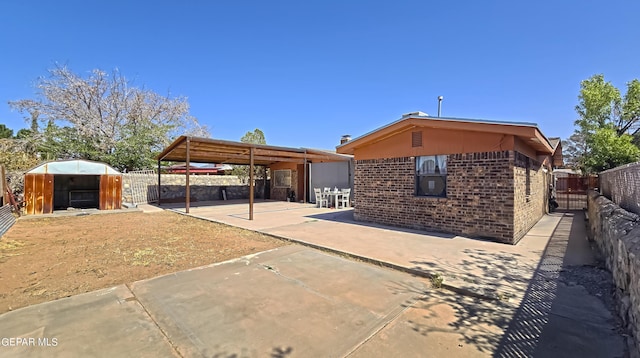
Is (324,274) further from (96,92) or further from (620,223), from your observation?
(96,92)

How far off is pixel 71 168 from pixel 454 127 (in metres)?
14.6

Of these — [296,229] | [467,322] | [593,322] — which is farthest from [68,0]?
[593,322]

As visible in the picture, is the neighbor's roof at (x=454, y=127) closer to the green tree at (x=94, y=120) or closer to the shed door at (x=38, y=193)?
the shed door at (x=38, y=193)

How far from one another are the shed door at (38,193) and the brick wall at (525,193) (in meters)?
16.0

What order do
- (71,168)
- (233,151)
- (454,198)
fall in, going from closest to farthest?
1. (454,198)
2. (71,168)
3. (233,151)

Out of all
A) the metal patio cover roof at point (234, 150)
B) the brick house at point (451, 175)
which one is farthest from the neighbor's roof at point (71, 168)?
the brick house at point (451, 175)

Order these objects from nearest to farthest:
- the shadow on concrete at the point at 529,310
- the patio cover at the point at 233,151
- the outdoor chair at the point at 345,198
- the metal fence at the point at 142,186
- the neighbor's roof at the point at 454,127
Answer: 1. the shadow on concrete at the point at 529,310
2. the neighbor's roof at the point at 454,127
3. the patio cover at the point at 233,151
4. the outdoor chair at the point at 345,198
5. the metal fence at the point at 142,186

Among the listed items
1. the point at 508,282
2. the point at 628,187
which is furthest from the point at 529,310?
the point at 628,187

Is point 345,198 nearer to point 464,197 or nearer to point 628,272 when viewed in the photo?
point 464,197

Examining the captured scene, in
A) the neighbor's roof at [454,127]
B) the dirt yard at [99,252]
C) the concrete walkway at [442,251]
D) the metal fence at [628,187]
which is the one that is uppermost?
the neighbor's roof at [454,127]

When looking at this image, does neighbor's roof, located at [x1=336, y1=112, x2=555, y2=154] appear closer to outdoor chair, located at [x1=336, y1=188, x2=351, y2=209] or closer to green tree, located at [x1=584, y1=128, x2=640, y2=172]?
outdoor chair, located at [x1=336, y1=188, x2=351, y2=209]

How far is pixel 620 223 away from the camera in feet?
12.8

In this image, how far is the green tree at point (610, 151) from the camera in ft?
46.5

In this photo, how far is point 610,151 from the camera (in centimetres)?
1461
